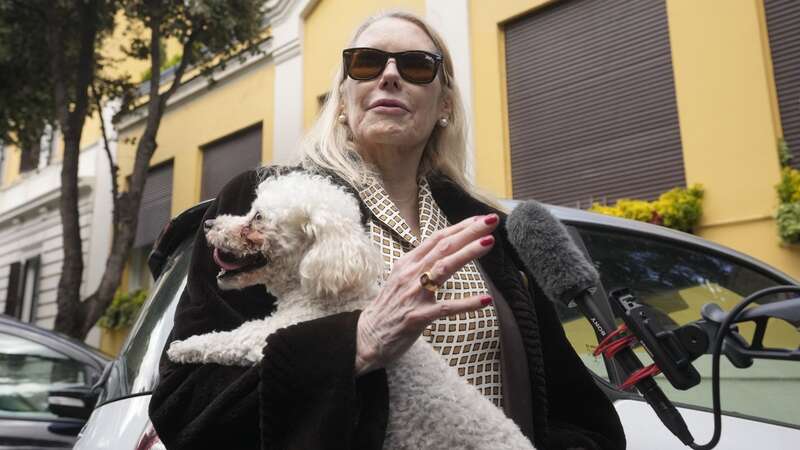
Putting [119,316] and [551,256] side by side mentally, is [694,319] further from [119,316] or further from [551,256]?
[119,316]

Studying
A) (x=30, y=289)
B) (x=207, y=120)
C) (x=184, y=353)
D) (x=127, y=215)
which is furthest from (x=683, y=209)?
(x=30, y=289)

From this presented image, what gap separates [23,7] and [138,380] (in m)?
10.4

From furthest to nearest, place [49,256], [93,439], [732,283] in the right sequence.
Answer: [49,256], [732,283], [93,439]

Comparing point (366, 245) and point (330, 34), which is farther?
point (330, 34)

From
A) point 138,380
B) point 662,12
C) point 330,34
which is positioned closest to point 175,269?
point 138,380

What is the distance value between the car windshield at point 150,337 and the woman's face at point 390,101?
88 centimetres

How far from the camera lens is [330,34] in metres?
11.4

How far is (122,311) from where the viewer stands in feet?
47.1

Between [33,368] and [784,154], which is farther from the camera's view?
[784,154]

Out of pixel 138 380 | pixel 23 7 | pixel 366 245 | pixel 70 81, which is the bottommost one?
pixel 138 380

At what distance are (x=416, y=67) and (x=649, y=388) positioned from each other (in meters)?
1.08

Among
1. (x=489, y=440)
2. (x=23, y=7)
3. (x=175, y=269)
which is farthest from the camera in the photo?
(x=23, y=7)

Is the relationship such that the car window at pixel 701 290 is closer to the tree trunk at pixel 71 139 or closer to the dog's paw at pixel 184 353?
the dog's paw at pixel 184 353

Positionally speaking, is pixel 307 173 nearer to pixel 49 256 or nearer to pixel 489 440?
pixel 489 440
